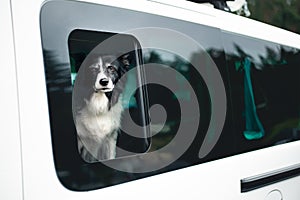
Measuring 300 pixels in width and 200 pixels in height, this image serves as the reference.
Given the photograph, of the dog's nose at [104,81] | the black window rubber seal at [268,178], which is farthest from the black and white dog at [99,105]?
the black window rubber seal at [268,178]

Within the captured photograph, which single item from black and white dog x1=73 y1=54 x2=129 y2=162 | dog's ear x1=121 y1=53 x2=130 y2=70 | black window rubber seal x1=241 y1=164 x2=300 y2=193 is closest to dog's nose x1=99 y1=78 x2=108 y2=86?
black and white dog x1=73 y1=54 x2=129 y2=162

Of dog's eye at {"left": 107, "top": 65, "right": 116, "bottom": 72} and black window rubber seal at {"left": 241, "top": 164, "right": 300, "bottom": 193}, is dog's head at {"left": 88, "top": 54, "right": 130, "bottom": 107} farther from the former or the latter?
black window rubber seal at {"left": 241, "top": 164, "right": 300, "bottom": 193}

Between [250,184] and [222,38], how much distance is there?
2.49ft

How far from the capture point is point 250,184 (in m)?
1.74

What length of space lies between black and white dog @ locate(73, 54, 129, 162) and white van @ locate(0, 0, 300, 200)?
2 centimetres

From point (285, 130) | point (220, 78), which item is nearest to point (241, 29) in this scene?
point (220, 78)

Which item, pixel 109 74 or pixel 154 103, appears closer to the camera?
pixel 109 74

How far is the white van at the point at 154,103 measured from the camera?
1061 mm

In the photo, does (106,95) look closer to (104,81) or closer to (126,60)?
(104,81)

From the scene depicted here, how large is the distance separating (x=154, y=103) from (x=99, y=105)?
0.25 metres

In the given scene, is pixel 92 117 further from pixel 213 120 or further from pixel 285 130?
pixel 285 130

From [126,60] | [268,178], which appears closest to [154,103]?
[126,60]

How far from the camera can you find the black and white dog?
1230 millimetres

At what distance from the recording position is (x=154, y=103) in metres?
1.45
